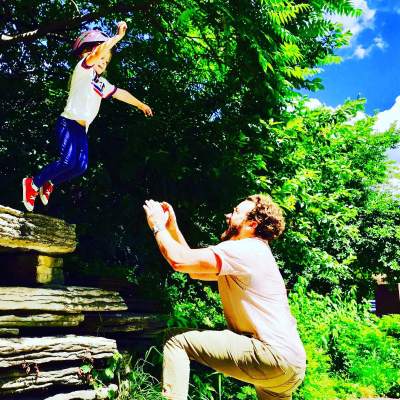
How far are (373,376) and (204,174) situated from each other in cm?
545

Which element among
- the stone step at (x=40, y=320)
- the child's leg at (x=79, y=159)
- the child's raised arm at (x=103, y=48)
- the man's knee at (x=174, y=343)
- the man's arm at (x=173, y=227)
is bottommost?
the stone step at (x=40, y=320)

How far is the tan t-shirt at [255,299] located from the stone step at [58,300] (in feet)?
7.13

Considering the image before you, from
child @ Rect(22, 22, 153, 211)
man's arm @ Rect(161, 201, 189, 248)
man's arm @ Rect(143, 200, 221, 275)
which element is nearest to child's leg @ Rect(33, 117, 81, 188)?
child @ Rect(22, 22, 153, 211)

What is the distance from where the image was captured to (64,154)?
3992mm

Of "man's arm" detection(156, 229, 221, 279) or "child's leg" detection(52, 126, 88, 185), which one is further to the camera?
"child's leg" detection(52, 126, 88, 185)

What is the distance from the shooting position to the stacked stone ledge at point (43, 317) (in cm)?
380

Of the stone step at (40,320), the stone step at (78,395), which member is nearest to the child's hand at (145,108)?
the stone step at (40,320)

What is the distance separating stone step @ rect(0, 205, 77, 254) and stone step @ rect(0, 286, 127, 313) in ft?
1.35

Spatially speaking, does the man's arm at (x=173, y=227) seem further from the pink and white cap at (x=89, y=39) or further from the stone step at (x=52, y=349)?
the pink and white cap at (x=89, y=39)

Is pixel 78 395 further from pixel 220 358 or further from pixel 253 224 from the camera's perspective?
pixel 253 224

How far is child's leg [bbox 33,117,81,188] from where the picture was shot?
4.00 metres

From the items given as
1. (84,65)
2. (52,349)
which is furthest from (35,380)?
(84,65)

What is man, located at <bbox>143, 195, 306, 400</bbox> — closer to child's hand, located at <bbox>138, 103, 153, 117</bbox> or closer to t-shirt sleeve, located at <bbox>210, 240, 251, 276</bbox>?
t-shirt sleeve, located at <bbox>210, 240, 251, 276</bbox>

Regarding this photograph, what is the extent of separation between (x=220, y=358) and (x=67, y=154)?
7.87ft
